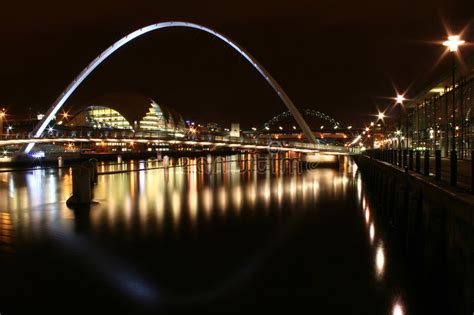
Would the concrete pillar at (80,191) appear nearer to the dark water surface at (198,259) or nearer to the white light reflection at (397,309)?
the dark water surface at (198,259)

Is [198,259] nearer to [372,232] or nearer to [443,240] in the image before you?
[443,240]

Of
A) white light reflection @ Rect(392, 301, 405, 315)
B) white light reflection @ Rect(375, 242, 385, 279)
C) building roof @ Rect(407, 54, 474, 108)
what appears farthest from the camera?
building roof @ Rect(407, 54, 474, 108)

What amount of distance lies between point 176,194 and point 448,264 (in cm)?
2046

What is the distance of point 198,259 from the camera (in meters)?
13.3

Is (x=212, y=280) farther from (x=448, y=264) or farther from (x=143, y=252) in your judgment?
(x=448, y=264)

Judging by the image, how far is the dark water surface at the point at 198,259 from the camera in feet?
32.5

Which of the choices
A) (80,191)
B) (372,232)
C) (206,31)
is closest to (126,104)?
(206,31)

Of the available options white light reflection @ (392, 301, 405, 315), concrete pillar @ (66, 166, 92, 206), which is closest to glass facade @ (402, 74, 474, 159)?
white light reflection @ (392, 301, 405, 315)

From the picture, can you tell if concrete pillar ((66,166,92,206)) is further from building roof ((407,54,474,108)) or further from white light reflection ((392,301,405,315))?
building roof ((407,54,474,108))

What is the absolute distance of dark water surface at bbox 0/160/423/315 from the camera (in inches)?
390

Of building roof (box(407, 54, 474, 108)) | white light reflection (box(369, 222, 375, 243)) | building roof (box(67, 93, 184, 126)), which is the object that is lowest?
white light reflection (box(369, 222, 375, 243))

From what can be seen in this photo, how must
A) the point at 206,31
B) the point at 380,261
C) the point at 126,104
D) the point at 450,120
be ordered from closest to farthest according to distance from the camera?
the point at 380,261 → the point at 450,120 → the point at 206,31 → the point at 126,104

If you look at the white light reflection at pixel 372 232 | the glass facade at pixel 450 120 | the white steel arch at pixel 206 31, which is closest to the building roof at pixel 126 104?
the white steel arch at pixel 206 31

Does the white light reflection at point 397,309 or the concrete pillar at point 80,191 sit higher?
the concrete pillar at point 80,191
